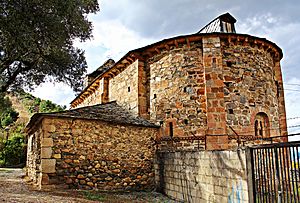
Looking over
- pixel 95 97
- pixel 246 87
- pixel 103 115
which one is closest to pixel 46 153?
pixel 103 115

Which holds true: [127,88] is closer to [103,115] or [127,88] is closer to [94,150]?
[103,115]

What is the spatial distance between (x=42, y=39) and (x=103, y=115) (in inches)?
162

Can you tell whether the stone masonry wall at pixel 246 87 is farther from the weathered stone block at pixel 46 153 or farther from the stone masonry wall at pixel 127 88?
the weathered stone block at pixel 46 153

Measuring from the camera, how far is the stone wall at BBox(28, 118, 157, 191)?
9.58 metres

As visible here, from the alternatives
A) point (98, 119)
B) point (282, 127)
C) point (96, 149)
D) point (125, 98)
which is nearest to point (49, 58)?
point (98, 119)

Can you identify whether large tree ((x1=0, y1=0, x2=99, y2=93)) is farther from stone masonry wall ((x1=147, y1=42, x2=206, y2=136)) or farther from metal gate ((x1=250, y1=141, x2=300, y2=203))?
metal gate ((x1=250, y1=141, x2=300, y2=203))

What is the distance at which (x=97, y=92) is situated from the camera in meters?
17.5

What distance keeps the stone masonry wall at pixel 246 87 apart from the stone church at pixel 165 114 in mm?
41

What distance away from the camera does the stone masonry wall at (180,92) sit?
11.7m

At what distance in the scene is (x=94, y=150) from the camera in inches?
412

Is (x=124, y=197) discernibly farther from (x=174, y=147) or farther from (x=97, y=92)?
(x=97, y=92)

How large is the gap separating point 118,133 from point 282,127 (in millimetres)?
8001

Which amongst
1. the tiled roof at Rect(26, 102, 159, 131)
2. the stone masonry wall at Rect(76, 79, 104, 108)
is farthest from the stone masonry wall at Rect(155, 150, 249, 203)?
the stone masonry wall at Rect(76, 79, 104, 108)

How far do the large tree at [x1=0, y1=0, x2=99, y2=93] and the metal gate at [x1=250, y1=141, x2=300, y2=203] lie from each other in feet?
20.5
